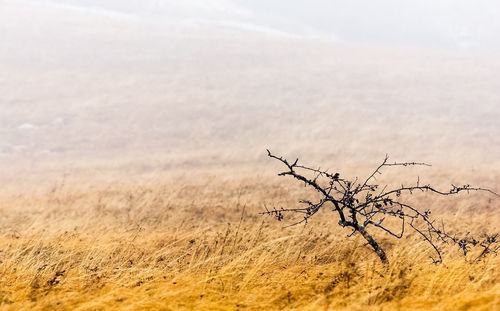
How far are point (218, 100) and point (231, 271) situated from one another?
120 ft

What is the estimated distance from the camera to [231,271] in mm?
6496

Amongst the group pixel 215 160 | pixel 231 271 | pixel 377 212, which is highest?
pixel 377 212

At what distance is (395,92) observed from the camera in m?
44.6

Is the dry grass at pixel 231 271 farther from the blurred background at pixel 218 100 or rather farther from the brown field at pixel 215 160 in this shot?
the blurred background at pixel 218 100

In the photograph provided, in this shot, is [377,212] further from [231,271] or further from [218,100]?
[218,100]

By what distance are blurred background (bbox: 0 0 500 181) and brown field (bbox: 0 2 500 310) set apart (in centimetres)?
26

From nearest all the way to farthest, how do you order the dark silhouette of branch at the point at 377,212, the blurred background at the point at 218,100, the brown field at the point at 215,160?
the dark silhouette of branch at the point at 377,212, the brown field at the point at 215,160, the blurred background at the point at 218,100

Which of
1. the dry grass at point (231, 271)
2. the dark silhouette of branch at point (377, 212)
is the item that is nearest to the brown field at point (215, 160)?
the dry grass at point (231, 271)

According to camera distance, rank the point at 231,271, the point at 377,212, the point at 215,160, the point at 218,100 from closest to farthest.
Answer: the point at 231,271 → the point at 377,212 → the point at 215,160 → the point at 218,100

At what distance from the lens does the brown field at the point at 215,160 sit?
5973mm

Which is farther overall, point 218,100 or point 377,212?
point 218,100

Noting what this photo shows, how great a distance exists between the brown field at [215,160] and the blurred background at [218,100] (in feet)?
0.86

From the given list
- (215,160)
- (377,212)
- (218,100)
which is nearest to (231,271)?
(377,212)

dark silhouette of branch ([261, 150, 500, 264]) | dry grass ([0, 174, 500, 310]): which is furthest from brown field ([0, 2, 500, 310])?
dark silhouette of branch ([261, 150, 500, 264])
